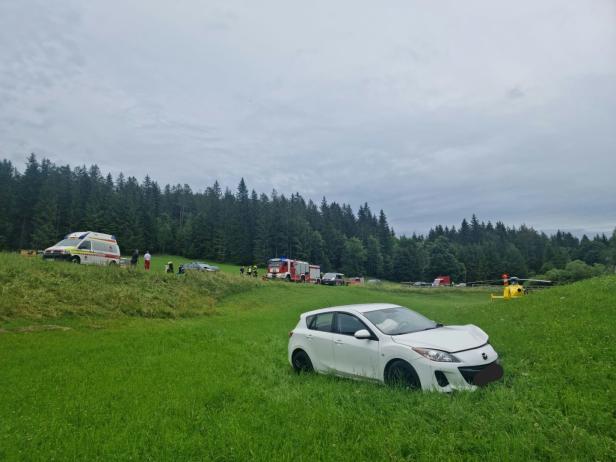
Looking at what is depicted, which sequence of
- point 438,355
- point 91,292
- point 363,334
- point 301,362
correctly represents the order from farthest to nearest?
point 91,292, point 301,362, point 363,334, point 438,355

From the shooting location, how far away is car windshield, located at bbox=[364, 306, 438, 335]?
7692 mm

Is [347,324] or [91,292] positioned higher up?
[347,324]

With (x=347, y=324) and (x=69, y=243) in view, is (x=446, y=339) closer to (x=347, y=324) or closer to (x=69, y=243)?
(x=347, y=324)

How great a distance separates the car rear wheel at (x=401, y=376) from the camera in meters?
6.64

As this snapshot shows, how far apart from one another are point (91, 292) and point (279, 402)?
50.4 ft

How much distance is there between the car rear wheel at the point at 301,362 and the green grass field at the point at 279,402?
0.67ft

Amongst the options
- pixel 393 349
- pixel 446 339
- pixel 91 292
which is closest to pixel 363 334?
pixel 393 349

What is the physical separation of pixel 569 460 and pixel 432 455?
134 cm

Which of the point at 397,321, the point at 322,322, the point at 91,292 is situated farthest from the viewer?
the point at 91,292

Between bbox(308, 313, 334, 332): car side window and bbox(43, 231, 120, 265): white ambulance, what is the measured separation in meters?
22.9

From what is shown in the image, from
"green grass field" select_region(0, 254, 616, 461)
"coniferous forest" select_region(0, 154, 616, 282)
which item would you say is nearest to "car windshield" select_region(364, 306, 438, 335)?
"green grass field" select_region(0, 254, 616, 461)

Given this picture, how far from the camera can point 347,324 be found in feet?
27.0

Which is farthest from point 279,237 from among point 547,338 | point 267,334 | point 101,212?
point 547,338

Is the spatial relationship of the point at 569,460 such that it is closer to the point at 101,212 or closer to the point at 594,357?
the point at 594,357
